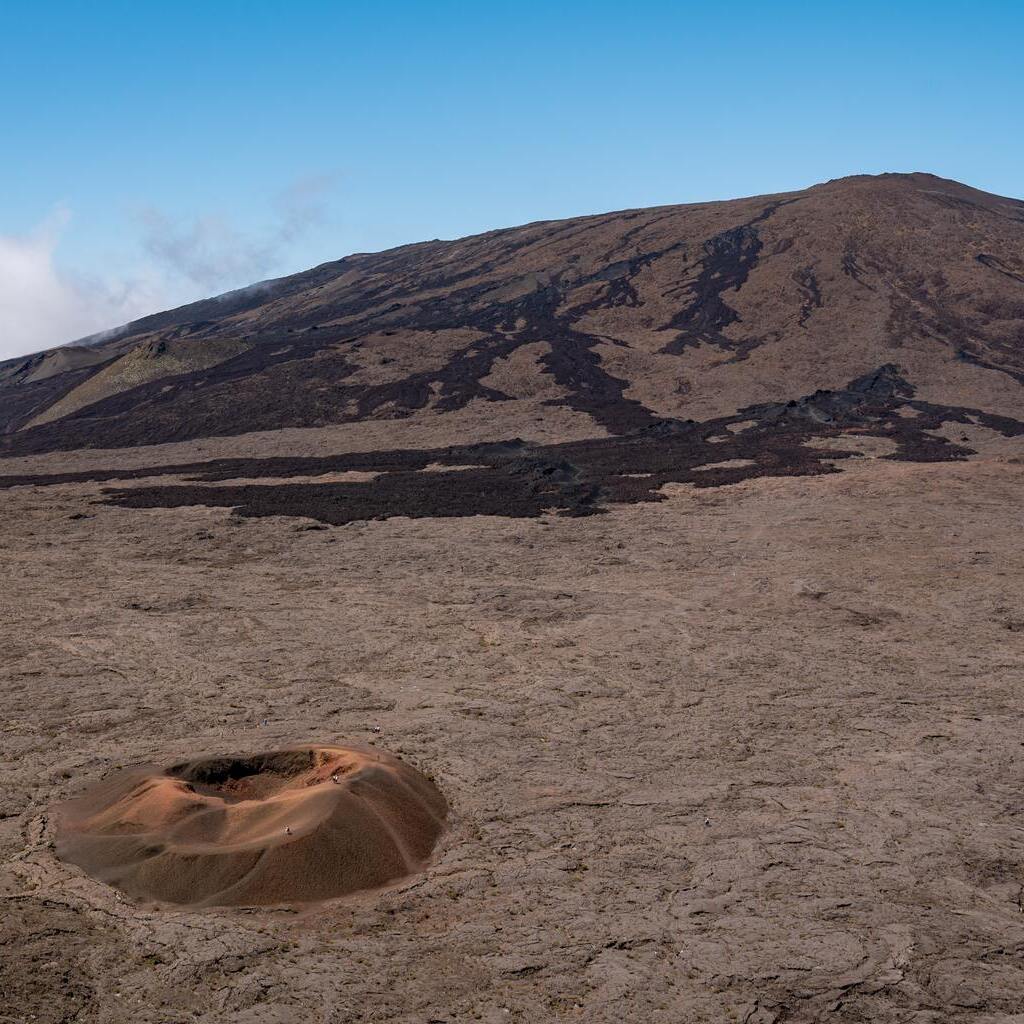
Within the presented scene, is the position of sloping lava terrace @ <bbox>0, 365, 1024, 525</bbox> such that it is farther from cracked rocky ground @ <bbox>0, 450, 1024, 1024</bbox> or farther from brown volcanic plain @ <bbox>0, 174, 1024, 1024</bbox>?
cracked rocky ground @ <bbox>0, 450, 1024, 1024</bbox>

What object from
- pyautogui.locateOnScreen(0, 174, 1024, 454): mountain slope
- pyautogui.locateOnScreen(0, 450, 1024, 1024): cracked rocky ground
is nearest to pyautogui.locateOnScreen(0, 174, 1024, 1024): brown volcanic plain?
pyautogui.locateOnScreen(0, 450, 1024, 1024): cracked rocky ground

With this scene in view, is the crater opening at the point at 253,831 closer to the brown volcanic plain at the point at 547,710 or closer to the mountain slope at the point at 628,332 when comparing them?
the brown volcanic plain at the point at 547,710

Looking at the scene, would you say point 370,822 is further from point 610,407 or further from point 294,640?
point 610,407

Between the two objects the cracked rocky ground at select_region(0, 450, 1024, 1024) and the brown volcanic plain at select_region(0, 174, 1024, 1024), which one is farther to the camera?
the brown volcanic plain at select_region(0, 174, 1024, 1024)

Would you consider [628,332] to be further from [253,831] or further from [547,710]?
[253,831]

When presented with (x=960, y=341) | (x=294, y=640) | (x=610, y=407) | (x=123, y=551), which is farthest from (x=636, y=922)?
(x=960, y=341)

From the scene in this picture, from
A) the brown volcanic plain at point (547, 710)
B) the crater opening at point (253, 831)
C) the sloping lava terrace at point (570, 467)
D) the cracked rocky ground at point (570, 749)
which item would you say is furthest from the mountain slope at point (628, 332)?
the crater opening at point (253, 831)

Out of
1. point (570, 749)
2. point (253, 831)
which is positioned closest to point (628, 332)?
point (570, 749)

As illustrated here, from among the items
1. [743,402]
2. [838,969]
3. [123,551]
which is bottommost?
[838,969]
